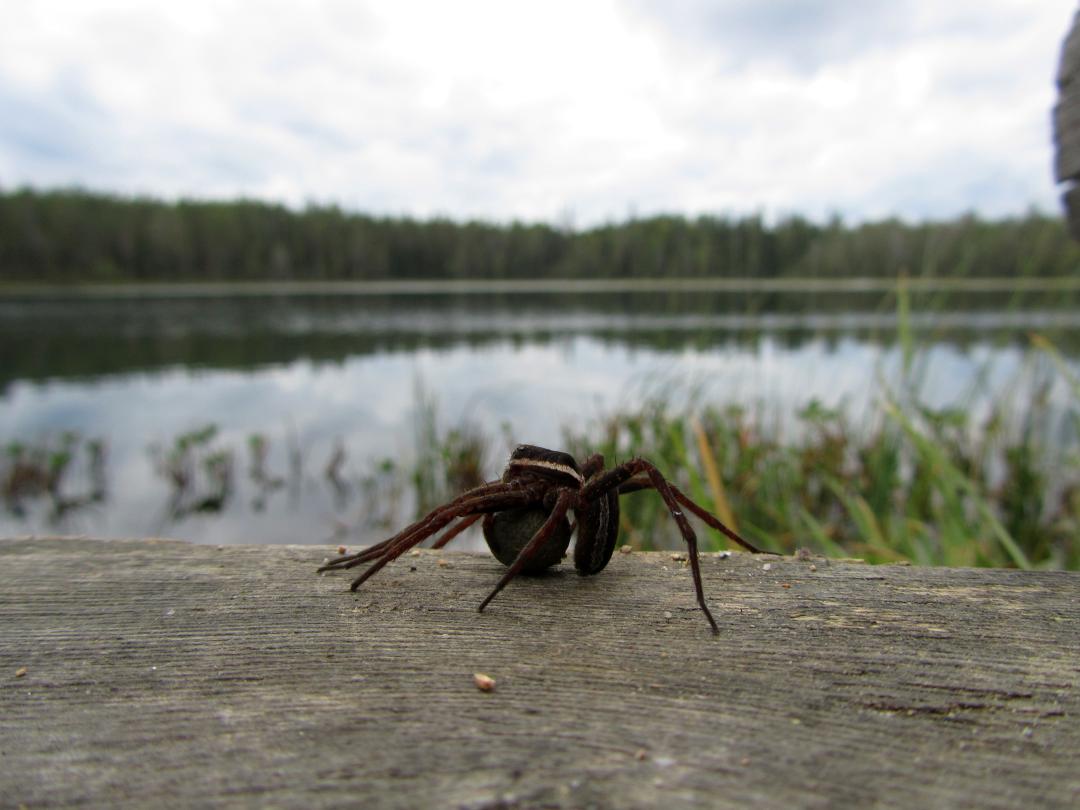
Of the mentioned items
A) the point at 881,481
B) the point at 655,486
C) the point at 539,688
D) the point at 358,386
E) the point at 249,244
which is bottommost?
the point at 358,386

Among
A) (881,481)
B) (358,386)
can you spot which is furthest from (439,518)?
(358,386)

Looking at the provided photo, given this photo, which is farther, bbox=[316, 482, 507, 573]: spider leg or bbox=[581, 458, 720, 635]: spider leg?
bbox=[316, 482, 507, 573]: spider leg

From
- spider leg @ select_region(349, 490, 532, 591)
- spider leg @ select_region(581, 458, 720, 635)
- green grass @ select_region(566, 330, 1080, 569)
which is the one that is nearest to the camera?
spider leg @ select_region(581, 458, 720, 635)

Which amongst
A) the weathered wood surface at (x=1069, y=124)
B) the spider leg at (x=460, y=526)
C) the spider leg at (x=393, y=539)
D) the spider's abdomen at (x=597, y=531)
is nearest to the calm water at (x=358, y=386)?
the spider leg at (x=460, y=526)

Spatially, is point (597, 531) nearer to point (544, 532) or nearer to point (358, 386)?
point (544, 532)

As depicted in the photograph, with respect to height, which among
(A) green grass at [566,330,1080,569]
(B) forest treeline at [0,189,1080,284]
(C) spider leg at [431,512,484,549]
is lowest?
(A) green grass at [566,330,1080,569]

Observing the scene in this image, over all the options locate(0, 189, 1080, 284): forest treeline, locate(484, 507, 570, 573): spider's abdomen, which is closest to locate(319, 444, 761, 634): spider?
locate(484, 507, 570, 573): spider's abdomen

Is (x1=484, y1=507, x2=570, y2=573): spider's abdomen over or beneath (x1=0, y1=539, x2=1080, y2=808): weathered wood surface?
over

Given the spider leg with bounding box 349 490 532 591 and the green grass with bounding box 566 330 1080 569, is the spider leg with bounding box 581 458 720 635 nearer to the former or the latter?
the spider leg with bounding box 349 490 532 591
